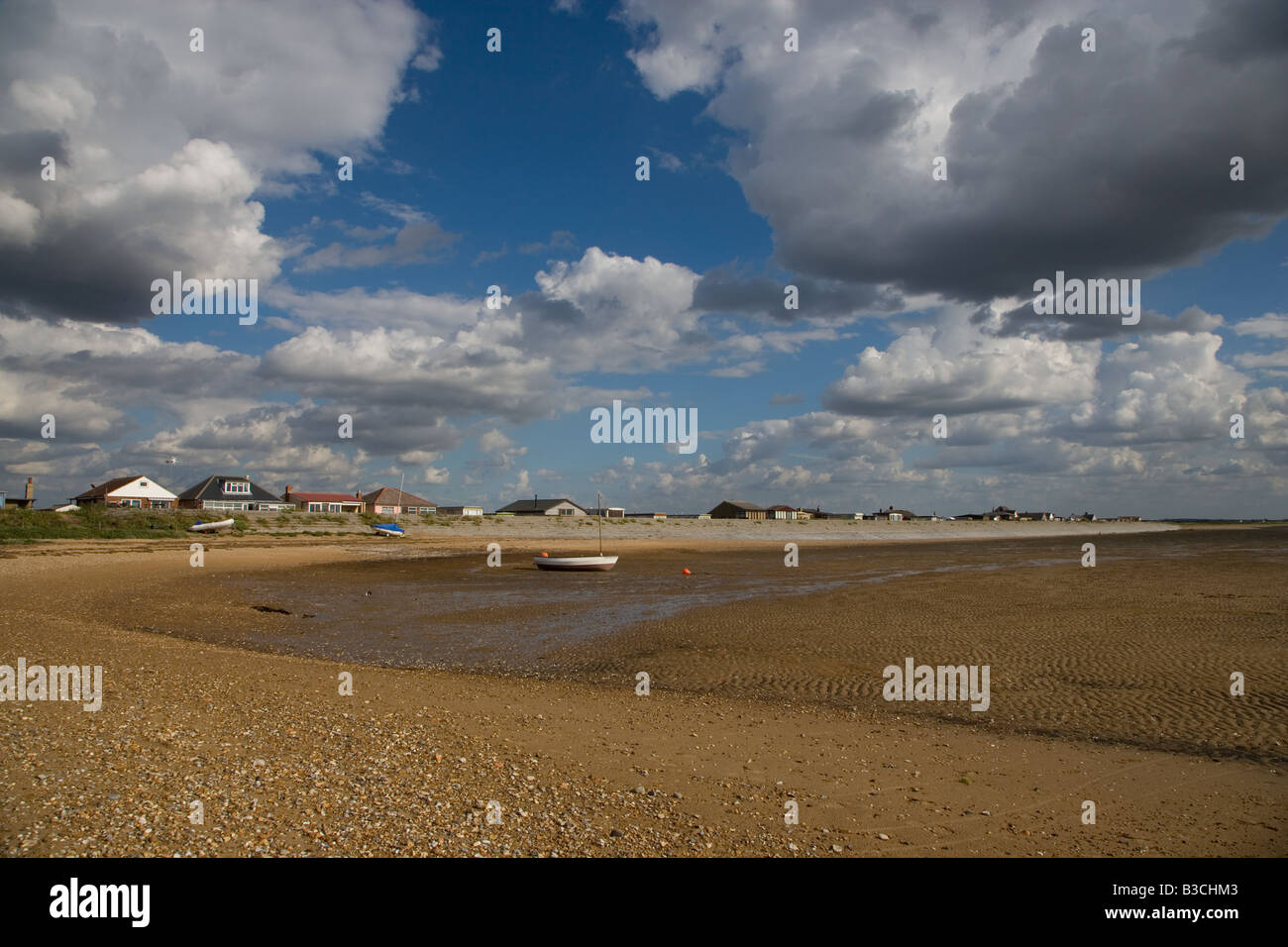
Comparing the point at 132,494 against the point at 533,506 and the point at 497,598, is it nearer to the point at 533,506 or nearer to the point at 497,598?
the point at 533,506

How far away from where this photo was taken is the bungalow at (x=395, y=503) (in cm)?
13025

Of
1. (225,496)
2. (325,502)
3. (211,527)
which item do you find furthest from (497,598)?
(325,502)

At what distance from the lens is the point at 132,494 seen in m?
107

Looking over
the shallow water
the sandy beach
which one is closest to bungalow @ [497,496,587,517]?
the shallow water

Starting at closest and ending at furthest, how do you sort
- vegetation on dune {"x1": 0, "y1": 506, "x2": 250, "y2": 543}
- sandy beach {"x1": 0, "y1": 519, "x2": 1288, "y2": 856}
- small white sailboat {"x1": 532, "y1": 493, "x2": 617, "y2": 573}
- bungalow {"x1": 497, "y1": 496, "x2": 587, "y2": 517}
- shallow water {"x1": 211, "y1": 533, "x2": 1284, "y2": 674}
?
sandy beach {"x1": 0, "y1": 519, "x2": 1288, "y2": 856}, shallow water {"x1": 211, "y1": 533, "x2": 1284, "y2": 674}, small white sailboat {"x1": 532, "y1": 493, "x2": 617, "y2": 573}, vegetation on dune {"x1": 0, "y1": 506, "x2": 250, "y2": 543}, bungalow {"x1": 497, "y1": 496, "x2": 587, "y2": 517}

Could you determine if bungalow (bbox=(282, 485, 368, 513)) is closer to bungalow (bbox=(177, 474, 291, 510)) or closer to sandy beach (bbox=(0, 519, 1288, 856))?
bungalow (bbox=(177, 474, 291, 510))

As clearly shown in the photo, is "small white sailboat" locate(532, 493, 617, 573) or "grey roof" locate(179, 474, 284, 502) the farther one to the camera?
"grey roof" locate(179, 474, 284, 502)

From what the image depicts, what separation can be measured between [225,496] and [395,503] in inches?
1272

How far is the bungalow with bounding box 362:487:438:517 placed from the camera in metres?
130

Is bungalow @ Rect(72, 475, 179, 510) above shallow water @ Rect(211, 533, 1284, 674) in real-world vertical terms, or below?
above

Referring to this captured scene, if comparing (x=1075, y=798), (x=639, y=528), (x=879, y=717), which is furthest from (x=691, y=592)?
(x=639, y=528)

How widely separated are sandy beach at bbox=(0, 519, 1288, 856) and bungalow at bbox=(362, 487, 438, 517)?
10761 cm
